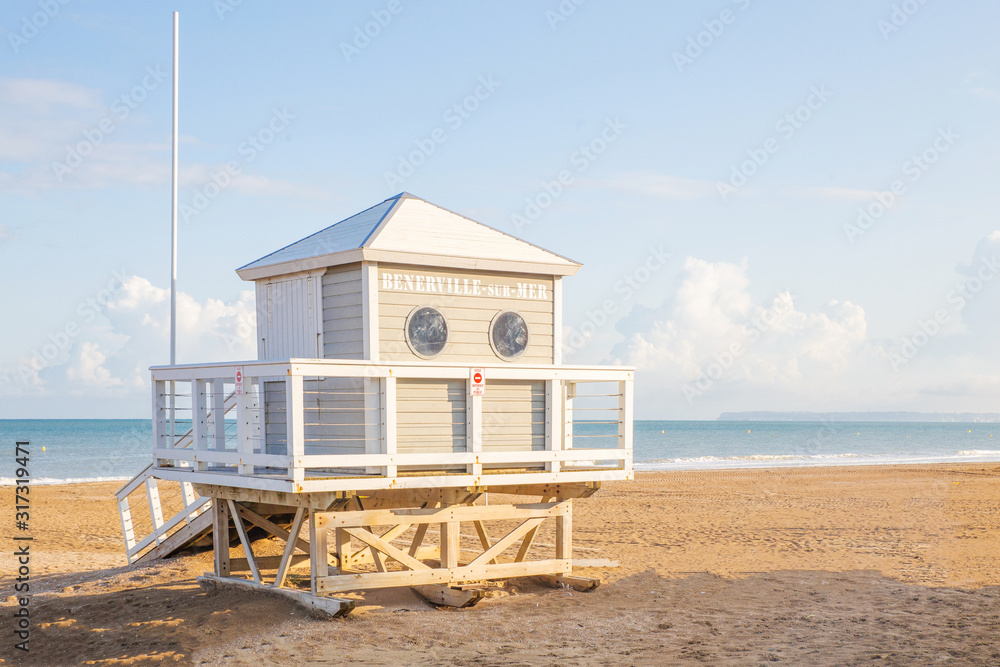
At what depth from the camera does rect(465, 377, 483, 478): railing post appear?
10719 millimetres

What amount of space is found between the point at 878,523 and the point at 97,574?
16.3m

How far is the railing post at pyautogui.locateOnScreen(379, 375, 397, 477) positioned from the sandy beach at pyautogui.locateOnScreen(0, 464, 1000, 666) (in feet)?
6.88

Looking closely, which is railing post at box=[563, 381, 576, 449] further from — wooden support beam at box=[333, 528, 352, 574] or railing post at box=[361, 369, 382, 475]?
wooden support beam at box=[333, 528, 352, 574]

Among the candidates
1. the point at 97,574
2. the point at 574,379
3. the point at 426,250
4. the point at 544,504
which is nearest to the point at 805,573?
the point at 544,504

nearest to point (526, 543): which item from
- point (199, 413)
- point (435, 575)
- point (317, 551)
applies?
point (435, 575)

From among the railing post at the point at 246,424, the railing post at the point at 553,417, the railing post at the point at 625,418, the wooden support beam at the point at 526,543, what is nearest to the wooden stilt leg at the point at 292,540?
the railing post at the point at 246,424

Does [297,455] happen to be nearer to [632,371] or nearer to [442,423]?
[442,423]

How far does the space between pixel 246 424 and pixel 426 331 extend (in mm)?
2520

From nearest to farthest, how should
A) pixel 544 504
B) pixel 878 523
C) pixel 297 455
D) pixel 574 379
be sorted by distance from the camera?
1. pixel 297 455
2. pixel 574 379
3. pixel 544 504
4. pixel 878 523

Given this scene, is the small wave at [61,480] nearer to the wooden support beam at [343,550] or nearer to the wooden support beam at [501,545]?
the wooden support beam at [343,550]

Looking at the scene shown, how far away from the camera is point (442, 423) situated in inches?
427

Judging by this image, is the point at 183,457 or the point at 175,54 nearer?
the point at 183,457

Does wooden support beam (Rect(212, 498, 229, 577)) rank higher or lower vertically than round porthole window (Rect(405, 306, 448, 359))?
lower

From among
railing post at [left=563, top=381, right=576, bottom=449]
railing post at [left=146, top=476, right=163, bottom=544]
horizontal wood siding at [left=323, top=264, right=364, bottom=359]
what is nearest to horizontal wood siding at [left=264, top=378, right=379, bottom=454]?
horizontal wood siding at [left=323, top=264, right=364, bottom=359]
